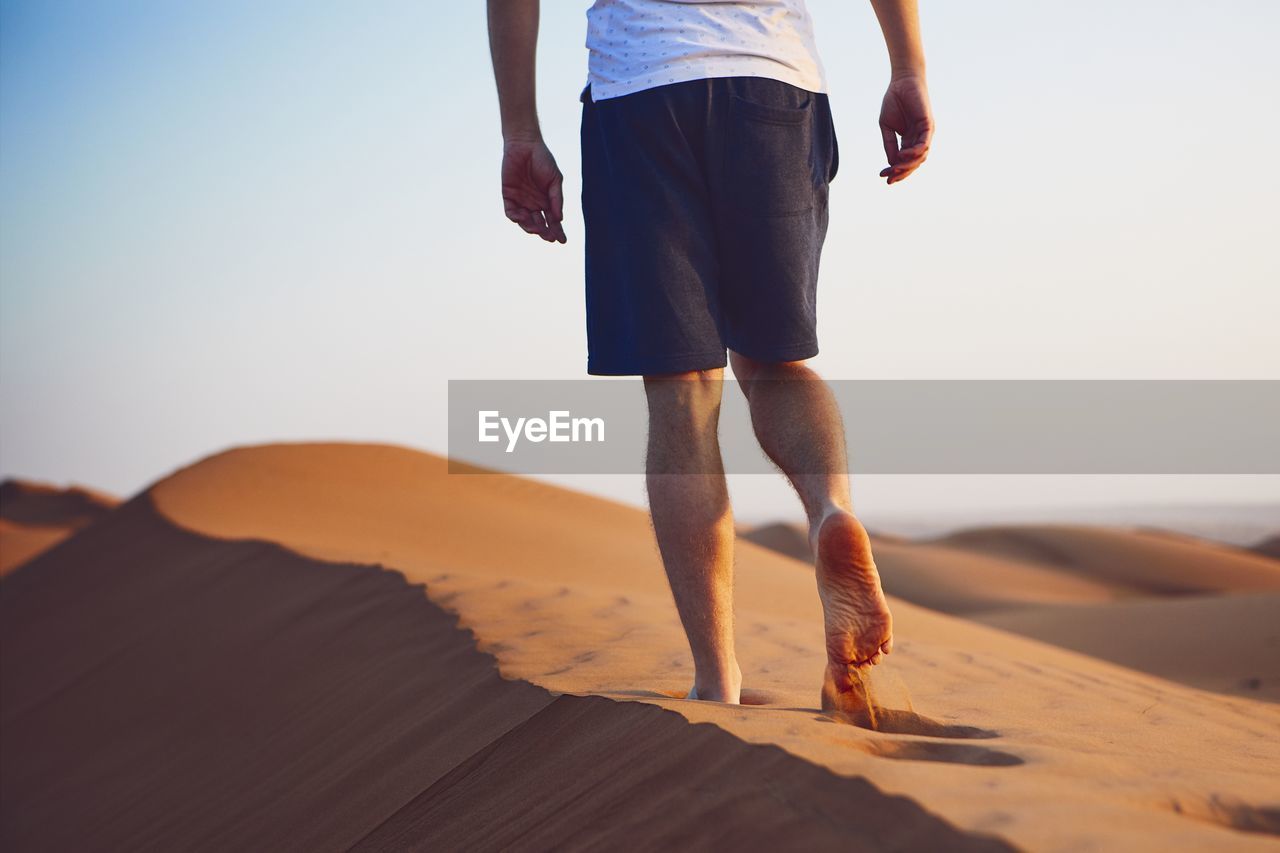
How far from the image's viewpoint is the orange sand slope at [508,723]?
1.34 meters

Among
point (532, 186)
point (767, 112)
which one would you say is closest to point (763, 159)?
point (767, 112)

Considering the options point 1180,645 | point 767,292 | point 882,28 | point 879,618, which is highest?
point 882,28

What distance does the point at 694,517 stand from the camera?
6.98 ft

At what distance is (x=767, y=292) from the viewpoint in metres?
2.15

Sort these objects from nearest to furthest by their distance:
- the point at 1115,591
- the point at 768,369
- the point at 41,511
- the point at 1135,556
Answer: the point at 768,369 < the point at 1115,591 < the point at 1135,556 < the point at 41,511

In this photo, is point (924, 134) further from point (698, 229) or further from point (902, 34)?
point (698, 229)

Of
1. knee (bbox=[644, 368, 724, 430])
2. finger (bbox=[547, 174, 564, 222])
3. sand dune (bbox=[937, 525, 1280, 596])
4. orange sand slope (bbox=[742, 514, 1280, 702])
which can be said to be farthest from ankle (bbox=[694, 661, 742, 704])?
sand dune (bbox=[937, 525, 1280, 596])

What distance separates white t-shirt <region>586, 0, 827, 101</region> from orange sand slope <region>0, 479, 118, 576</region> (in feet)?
41.3

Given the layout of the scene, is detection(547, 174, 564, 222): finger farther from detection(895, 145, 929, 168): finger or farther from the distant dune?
the distant dune

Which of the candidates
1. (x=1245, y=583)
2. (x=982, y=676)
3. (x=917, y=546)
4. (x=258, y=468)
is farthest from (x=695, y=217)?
(x=917, y=546)

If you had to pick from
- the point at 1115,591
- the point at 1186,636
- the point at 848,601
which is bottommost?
the point at 1115,591

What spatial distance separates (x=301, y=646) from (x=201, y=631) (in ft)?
3.46

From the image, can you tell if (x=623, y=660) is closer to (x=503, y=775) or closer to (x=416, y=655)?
(x=416, y=655)

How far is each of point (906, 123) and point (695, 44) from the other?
1.74 feet
